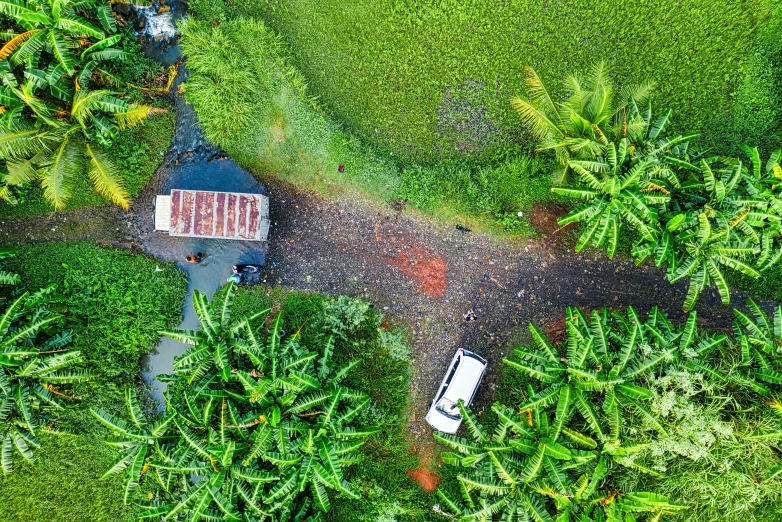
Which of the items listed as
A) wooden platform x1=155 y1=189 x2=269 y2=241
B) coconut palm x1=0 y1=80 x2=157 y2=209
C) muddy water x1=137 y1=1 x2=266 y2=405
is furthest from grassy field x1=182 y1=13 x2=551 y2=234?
coconut palm x1=0 y1=80 x2=157 y2=209

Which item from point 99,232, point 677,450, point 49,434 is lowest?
point 49,434

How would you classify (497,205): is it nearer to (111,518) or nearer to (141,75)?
(141,75)

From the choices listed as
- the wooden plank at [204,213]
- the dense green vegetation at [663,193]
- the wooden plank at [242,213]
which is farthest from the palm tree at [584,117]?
the wooden plank at [204,213]

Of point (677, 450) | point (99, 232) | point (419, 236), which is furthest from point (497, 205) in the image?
point (99, 232)

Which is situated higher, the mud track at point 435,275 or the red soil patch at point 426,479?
the mud track at point 435,275

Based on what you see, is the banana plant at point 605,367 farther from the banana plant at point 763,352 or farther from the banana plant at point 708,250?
the banana plant at point 708,250
